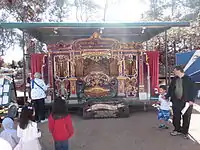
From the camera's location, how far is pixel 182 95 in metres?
7.17

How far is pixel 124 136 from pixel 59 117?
2441 millimetres

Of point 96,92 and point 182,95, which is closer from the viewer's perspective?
point 182,95

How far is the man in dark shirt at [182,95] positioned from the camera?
7105 millimetres

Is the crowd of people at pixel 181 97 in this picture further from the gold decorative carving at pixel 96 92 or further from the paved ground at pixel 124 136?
the gold decorative carving at pixel 96 92

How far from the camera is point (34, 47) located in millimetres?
13883

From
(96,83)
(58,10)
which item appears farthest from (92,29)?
(58,10)

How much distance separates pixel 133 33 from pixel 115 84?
2.47 meters

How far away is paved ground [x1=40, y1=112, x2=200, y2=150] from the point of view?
6691 mm

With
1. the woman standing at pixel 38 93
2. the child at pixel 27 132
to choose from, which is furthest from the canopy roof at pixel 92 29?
the child at pixel 27 132

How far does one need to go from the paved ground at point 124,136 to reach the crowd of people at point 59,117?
1.25 feet

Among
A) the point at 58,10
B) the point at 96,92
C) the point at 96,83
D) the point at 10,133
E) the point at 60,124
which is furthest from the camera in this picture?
the point at 58,10

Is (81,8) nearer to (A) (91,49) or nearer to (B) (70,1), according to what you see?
(B) (70,1)

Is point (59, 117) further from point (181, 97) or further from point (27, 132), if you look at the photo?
point (181, 97)

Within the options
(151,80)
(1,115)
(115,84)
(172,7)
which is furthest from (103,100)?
(172,7)
